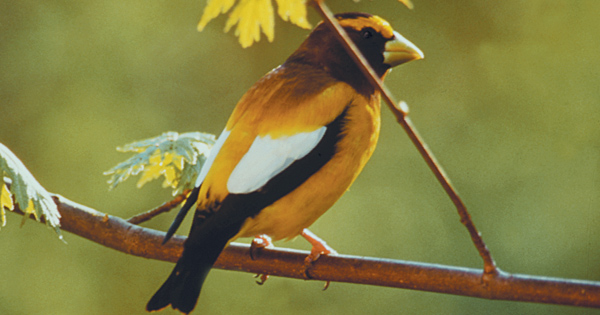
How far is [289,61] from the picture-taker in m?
2.87

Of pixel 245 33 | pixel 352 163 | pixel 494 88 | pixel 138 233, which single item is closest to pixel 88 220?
pixel 138 233

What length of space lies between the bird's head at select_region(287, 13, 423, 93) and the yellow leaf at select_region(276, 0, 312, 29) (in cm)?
101

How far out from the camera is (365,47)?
2816mm

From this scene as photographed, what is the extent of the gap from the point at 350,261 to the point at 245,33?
0.75 metres

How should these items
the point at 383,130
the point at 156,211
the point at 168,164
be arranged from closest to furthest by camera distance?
the point at 156,211 → the point at 168,164 → the point at 383,130

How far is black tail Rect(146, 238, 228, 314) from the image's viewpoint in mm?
2092

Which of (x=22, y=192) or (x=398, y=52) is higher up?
(x=22, y=192)

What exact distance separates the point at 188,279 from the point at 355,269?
0.47 metres

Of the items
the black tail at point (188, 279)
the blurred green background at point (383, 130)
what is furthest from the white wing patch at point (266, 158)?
the blurred green background at point (383, 130)

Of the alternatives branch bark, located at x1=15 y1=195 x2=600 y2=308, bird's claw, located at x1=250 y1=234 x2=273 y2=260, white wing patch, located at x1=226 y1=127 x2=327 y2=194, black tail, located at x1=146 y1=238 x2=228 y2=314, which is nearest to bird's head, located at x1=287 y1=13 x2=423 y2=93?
white wing patch, located at x1=226 y1=127 x2=327 y2=194

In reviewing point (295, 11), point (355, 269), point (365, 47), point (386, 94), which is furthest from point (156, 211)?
point (386, 94)

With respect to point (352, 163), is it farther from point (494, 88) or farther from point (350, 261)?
point (494, 88)

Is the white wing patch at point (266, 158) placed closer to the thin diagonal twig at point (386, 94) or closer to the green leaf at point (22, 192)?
the green leaf at point (22, 192)

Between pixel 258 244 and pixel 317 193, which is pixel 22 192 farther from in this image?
pixel 317 193
